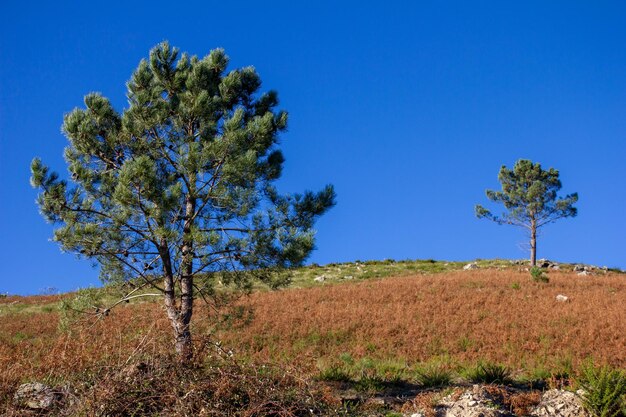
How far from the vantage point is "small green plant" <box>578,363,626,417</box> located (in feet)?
29.4

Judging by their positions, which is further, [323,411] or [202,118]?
[202,118]

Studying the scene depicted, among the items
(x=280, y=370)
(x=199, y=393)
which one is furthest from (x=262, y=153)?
(x=199, y=393)

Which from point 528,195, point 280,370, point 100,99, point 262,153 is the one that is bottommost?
point 280,370

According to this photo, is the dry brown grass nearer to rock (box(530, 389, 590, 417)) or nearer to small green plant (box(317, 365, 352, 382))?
small green plant (box(317, 365, 352, 382))

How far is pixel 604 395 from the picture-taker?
901 cm

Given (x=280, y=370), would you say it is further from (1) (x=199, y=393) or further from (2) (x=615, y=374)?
(2) (x=615, y=374)

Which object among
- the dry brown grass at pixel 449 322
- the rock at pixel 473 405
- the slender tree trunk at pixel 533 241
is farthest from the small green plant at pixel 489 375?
the slender tree trunk at pixel 533 241

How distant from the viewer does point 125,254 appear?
501 inches

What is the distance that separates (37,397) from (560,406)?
27.9ft

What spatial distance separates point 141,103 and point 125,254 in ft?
11.2

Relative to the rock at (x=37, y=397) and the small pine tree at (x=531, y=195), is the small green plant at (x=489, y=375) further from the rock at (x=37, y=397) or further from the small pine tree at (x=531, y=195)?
the small pine tree at (x=531, y=195)

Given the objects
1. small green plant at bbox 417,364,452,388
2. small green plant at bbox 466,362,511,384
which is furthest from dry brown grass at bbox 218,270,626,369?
small green plant at bbox 417,364,452,388

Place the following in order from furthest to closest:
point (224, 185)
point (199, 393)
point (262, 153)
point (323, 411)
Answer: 1. point (262, 153)
2. point (224, 185)
3. point (323, 411)
4. point (199, 393)

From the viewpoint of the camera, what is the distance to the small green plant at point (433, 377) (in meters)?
12.0
